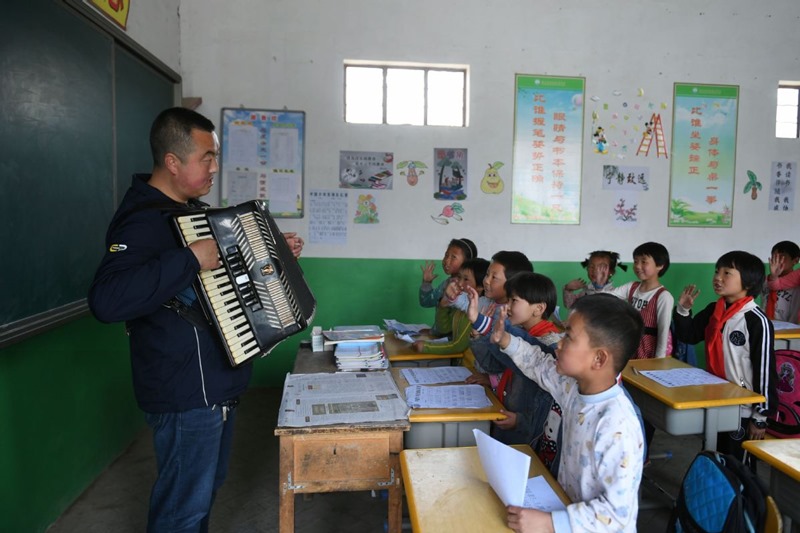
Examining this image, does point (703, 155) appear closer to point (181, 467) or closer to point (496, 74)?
point (496, 74)

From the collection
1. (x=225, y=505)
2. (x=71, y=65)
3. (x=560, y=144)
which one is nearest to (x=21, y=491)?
(x=225, y=505)

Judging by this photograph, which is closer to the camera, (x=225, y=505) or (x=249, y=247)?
(x=249, y=247)

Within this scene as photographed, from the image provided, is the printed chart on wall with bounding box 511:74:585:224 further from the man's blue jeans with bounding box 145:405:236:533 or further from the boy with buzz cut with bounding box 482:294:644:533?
the man's blue jeans with bounding box 145:405:236:533

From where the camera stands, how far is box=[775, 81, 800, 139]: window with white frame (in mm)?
4699

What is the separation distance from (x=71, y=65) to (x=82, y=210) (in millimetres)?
633

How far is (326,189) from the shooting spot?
4203 mm

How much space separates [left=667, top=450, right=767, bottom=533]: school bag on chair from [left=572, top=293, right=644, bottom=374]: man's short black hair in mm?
347

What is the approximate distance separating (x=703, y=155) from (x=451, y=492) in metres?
4.27

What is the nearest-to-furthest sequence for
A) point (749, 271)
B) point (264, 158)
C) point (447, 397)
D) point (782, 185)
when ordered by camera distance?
point (447, 397) → point (749, 271) → point (264, 158) → point (782, 185)

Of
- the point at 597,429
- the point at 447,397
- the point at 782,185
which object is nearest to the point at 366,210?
the point at 447,397

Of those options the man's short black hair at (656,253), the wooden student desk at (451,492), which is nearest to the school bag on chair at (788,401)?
the man's short black hair at (656,253)

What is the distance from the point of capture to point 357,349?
2.44m

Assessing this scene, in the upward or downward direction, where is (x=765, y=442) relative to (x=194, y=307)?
downward

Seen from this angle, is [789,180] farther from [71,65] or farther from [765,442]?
[71,65]
